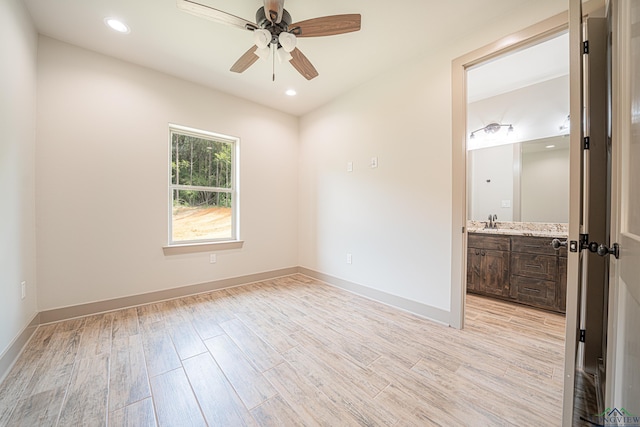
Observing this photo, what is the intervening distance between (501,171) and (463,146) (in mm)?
1720

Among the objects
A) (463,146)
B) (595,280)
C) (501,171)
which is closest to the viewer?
(595,280)

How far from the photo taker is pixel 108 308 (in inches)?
99.5

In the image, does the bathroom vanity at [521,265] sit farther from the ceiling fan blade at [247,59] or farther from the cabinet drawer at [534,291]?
the ceiling fan blade at [247,59]

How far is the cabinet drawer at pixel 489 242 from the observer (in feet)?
9.37

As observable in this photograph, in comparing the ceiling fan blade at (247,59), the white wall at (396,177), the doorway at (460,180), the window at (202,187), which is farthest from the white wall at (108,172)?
the doorway at (460,180)

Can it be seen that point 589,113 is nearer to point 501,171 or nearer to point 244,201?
point 501,171

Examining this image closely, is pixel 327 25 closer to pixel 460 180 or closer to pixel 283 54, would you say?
pixel 283 54

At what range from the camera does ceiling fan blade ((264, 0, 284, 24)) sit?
5.20 feet

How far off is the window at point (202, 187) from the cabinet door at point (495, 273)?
336 cm

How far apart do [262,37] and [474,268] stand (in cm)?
341

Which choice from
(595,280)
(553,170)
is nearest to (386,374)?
(595,280)

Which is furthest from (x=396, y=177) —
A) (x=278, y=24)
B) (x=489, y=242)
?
(x=278, y=24)

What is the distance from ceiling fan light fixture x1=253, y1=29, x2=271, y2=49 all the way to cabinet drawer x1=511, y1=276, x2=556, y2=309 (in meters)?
3.49

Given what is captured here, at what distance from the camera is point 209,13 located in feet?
5.32
